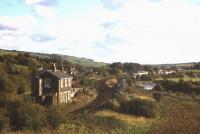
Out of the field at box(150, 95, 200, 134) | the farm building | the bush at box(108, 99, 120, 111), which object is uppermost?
the farm building

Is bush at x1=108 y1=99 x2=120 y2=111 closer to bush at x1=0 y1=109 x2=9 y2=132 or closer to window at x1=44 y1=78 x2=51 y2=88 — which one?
window at x1=44 y1=78 x2=51 y2=88

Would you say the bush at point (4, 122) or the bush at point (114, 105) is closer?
the bush at point (4, 122)

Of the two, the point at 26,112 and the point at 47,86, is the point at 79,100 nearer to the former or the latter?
the point at 47,86

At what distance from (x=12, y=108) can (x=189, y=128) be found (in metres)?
17.1

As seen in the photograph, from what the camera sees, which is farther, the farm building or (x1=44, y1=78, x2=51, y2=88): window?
(x1=44, y1=78, x2=51, y2=88): window

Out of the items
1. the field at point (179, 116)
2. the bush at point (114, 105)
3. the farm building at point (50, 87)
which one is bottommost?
the field at point (179, 116)

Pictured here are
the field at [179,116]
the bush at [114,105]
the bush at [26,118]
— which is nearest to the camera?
the bush at [26,118]

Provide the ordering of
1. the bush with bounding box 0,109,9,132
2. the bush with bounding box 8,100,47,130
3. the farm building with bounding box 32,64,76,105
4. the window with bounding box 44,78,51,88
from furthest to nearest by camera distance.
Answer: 1. the window with bounding box 44,78,51,88
2. the farm building with bounding box 32,64,76,105
3. the bush with bounding box 8,100,47,130
4. the bush with bounding box 0,109,9,132

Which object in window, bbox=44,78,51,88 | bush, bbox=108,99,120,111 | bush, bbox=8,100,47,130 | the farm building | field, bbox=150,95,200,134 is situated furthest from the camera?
window, bbox=44,78,51,88

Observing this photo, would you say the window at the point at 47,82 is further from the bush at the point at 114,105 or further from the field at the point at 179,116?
the field at the point at 179,116

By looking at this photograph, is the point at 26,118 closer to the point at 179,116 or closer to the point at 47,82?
the point at 47,82

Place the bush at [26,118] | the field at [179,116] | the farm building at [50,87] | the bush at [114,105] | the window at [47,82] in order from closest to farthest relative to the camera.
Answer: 1. the bush at [26,118]
2. the field at [179,116]
3. the bush at [114,105]
4. the farm building at [50,87]
5. the window at [47,82]

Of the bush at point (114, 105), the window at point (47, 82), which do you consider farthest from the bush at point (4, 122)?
the window at point (47, 82)

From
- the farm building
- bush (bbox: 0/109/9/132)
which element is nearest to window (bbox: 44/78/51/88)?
the farm building
